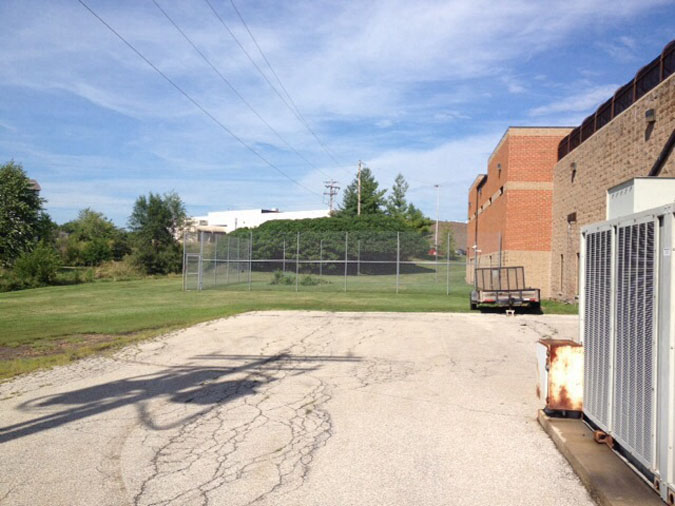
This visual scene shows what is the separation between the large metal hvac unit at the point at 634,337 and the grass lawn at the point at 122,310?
27.4 feet

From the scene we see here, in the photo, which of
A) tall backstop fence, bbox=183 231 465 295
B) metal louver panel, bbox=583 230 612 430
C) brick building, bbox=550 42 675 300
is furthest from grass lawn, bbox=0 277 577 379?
metal louver panel, bbox=583 230 612 430

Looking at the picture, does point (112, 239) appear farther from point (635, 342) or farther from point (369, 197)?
point (635, 342)

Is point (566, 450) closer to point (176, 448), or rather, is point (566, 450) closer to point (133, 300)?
point (176, 448)

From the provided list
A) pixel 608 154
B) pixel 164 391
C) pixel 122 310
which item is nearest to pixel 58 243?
pixel 122 310

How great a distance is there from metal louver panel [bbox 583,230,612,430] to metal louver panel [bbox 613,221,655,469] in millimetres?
269

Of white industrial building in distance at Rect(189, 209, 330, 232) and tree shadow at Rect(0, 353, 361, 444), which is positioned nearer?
tree shadow at Rect(0, 353, 361, 444)

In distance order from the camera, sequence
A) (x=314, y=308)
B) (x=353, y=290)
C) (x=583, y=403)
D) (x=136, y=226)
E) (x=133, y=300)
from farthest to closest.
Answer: (x=136, y=226) < (x=353, y=290) < (x=133, y=300) < (x=314, y=308) < (x=583, y=403)

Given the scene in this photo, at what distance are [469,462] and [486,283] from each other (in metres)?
18.7

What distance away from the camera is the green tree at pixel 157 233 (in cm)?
5497

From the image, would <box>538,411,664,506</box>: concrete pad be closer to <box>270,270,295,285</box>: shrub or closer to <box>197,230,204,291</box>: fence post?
<box>197,230,204,291</box>: fence post

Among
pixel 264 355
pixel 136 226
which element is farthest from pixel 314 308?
pixel 136 226

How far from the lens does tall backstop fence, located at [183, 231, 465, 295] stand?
35.2 meters

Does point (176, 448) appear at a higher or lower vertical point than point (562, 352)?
lower

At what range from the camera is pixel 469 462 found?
217 inches
